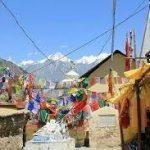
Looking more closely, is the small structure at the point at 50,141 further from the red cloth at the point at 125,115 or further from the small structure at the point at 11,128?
the red cloth at the point at 125,115

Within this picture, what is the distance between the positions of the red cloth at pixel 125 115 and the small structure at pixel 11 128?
2.98m

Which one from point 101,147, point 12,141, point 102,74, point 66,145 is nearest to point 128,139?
point 12,141

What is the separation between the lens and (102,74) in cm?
5762

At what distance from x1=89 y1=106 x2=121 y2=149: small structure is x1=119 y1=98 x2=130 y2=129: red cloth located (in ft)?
27.5

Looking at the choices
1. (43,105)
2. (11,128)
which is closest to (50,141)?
(11,128)

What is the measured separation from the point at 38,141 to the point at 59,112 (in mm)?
14758

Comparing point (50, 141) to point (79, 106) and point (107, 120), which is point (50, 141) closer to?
point (107, 120)

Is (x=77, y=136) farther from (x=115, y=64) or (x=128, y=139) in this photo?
(x=115, y=64)

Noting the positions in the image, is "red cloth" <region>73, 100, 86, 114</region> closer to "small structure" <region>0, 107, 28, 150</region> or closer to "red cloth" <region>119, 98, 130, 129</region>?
"red cloth" <region>119, 98, 130, 129</region>

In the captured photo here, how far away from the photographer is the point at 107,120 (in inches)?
1045

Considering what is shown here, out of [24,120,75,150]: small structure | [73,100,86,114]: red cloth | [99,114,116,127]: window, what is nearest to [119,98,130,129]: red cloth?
[24,120,75,150]: small structure

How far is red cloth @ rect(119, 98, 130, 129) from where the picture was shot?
58.6ft

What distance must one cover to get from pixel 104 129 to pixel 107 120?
1.74ft

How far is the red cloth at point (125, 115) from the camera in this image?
17.9m
